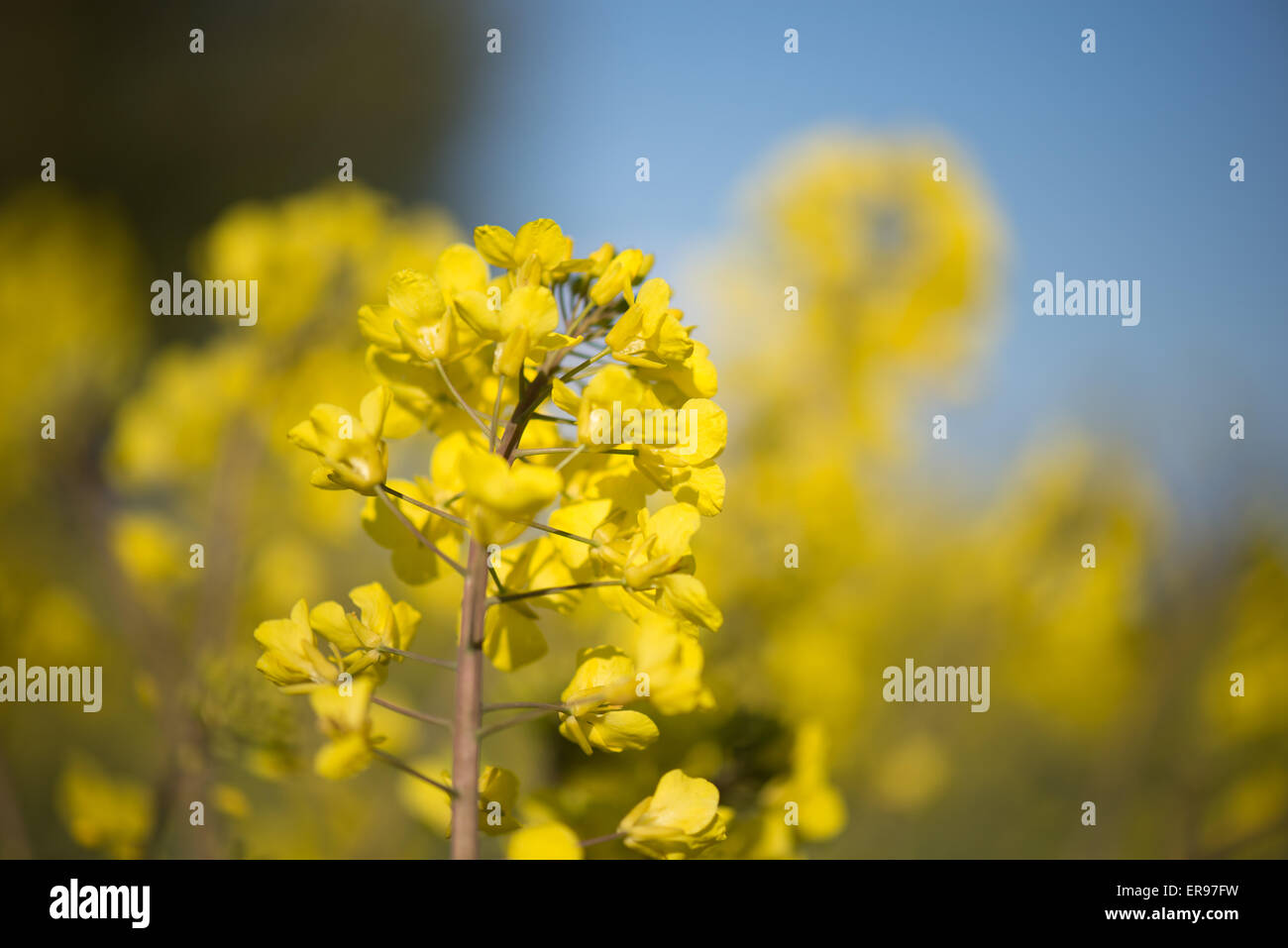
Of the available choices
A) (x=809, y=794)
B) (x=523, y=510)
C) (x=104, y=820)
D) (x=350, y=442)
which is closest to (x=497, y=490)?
(x=523, y=510)

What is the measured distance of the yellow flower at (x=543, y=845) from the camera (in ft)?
1.94

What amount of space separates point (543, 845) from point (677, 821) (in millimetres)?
103

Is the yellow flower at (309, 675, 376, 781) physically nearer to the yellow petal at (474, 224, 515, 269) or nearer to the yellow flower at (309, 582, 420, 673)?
the yellow flower at (309, 582, 420, 673)

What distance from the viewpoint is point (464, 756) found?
51 centimetres

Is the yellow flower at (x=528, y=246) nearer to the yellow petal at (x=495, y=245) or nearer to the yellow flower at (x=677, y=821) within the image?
the yellow petal at (x=495, y=245)

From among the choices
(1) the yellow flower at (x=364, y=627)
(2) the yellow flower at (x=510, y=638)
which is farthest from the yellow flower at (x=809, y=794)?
(1) the yellow flower at (x=364, y=627)

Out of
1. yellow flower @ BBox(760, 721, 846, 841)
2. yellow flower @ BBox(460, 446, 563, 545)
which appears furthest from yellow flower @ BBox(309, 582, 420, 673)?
yellow flower @ BBox(760, 721, 846, 841)

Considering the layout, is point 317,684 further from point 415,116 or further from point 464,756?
point 415,116

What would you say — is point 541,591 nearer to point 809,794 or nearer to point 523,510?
point 523,510

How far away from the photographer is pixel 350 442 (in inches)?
21.8

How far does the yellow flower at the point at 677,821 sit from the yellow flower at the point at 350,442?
0.32m

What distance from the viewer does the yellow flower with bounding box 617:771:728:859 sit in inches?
24.2

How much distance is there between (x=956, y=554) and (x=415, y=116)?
11411 mm
